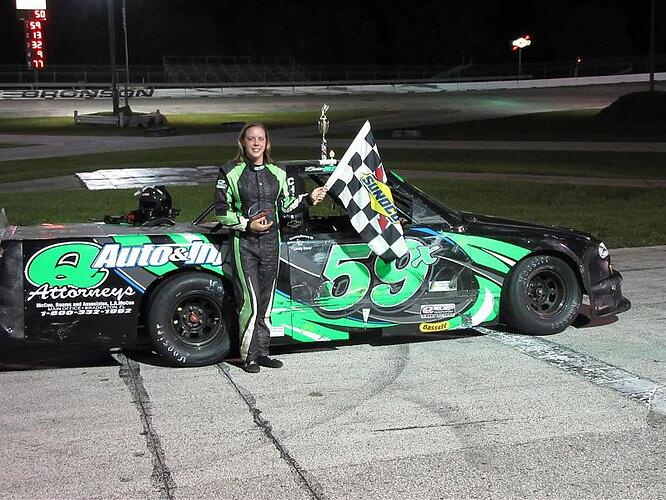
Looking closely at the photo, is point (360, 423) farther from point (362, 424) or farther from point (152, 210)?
point (152, 210)

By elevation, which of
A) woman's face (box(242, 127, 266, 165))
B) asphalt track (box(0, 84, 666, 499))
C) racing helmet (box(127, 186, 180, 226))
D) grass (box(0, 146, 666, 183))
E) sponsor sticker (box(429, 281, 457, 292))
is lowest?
asphalt track (box(0, 84, 666, 499))

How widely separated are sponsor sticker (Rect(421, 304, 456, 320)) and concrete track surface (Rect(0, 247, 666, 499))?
0.84ft

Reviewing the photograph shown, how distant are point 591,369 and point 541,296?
1061mm

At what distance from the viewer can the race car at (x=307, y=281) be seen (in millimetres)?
6059

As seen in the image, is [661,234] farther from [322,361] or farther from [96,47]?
[96,47]

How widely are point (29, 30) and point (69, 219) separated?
127 feet

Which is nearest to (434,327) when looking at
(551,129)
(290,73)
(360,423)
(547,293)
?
(547,293)

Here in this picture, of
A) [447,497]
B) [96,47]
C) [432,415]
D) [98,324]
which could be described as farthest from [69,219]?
[96,47]

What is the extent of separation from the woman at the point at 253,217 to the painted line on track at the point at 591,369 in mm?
1973

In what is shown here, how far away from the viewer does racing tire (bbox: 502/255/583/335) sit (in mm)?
6828

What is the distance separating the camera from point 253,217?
19.5 feet

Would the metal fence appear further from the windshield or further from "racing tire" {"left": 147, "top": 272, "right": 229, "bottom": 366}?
"racing tire" {"left": 147, "top": 272, "right": 229, "bottom": 366}

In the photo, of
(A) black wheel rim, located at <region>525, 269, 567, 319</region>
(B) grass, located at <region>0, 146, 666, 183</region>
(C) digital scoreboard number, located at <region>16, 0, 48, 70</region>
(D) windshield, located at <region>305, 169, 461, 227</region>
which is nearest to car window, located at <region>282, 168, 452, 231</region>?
(D) windshield, located at <region>305, 169, 461, 227</region>

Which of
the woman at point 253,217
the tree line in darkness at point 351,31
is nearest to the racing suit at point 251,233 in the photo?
the woman at point 253,217
